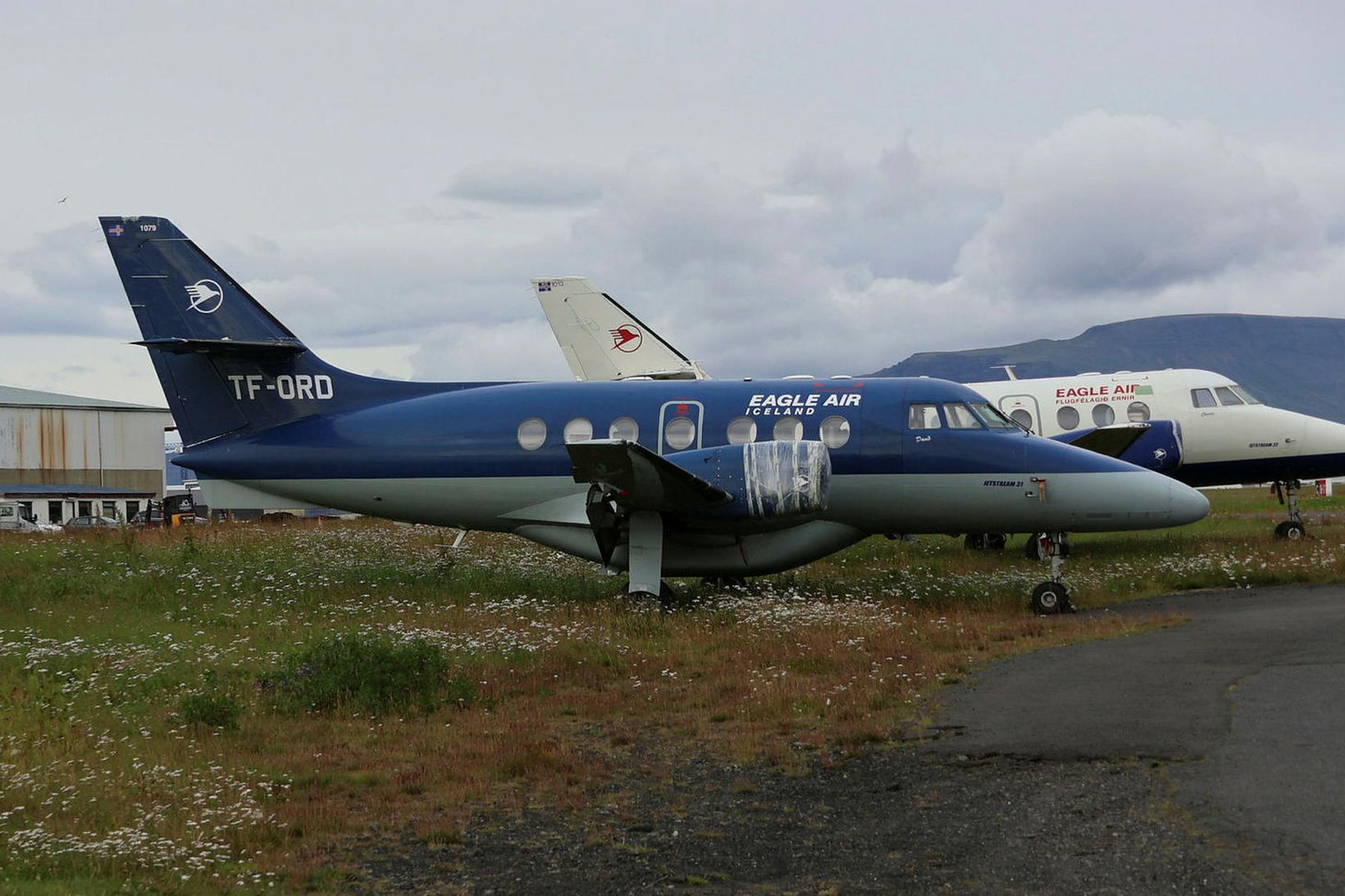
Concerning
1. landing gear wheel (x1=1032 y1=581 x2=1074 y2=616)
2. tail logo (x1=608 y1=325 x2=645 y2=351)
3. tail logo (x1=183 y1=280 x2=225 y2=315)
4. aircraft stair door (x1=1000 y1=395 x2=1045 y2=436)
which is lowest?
landing gear wheel (x1=1032 y1=581 x2=1074 y2=616)

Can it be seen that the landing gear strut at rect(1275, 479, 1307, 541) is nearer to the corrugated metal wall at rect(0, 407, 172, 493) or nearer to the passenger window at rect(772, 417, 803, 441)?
the passenger window at rect(772, 417, 803, 441)

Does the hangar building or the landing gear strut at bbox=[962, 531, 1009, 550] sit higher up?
the hangar building

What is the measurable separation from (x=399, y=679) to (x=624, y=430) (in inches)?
284

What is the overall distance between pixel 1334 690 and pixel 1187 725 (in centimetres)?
185

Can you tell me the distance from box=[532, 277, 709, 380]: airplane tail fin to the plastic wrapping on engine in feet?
44.0

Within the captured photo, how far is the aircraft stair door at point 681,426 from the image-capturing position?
17844 millimetres

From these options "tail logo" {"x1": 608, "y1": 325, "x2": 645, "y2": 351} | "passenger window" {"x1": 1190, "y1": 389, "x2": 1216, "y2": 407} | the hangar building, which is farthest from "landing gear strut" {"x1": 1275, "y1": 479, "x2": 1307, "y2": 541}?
the hangar building

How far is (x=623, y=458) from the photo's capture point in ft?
50.1

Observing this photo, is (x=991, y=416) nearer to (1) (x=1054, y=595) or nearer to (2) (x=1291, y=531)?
(1) (x=1054, y=595)

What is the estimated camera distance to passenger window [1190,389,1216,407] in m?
23.2

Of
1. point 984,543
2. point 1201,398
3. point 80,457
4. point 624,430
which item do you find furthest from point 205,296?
point 80,457

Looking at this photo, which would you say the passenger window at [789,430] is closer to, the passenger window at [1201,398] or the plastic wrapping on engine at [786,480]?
the plastic wrapping on engine at [786,480]

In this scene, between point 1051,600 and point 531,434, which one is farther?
point 531,434

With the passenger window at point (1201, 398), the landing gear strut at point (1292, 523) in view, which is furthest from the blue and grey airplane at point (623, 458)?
the landing gear strut at point (1292, 523)
